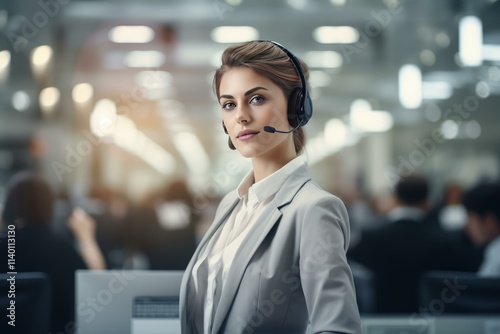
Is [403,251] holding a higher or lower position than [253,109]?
lower

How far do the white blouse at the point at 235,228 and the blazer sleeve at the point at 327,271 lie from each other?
0.15m

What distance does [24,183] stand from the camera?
2.26 meters

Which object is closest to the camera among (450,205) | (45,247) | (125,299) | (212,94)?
(125,299)

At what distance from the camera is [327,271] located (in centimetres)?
106

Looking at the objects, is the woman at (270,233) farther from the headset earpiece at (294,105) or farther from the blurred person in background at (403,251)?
the blurred person in background at (403,251)

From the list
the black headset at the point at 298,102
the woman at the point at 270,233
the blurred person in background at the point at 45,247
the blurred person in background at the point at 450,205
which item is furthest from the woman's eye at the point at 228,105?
the blurred person in background at the point at 450,205

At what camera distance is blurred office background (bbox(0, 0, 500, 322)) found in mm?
5023

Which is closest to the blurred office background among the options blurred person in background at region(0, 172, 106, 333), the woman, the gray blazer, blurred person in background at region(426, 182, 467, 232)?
blurred person in background at region(426, 182, 467, 232)

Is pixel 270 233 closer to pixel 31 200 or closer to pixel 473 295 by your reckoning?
pixel 473 295

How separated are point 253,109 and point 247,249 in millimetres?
274

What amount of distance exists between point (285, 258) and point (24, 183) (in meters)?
1.44

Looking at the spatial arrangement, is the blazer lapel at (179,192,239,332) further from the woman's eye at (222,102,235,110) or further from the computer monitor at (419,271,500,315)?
the computer monitor at (419,271,500,315)

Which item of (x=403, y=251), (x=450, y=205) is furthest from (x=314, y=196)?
(x=450, y=205)

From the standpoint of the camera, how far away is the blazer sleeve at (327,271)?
1.05 m
